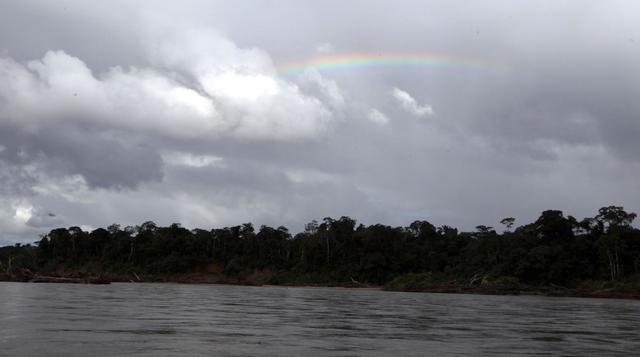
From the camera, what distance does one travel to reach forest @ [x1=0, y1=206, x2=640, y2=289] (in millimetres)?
117688

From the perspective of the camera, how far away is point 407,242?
165 m

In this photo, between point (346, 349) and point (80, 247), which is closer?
point (346, 349)

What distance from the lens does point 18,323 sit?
91.8 feet

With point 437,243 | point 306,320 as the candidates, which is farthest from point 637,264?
point 306,320

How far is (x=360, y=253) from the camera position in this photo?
15462 centimetres

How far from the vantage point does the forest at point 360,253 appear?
117688 mm

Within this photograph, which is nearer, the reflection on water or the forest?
the reflection on water

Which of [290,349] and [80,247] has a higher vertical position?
[80,247]

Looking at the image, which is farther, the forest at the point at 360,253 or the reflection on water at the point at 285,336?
the forest at the point at 360,253

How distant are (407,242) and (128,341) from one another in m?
147

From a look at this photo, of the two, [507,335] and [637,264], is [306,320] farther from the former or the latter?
[637,264]

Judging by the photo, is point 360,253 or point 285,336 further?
point 360,253

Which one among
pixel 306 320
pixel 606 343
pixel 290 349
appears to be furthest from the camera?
pixel 306 320

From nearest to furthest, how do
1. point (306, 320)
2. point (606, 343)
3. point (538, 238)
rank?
point (606, 343), point (306, 320), point (538, 238)
